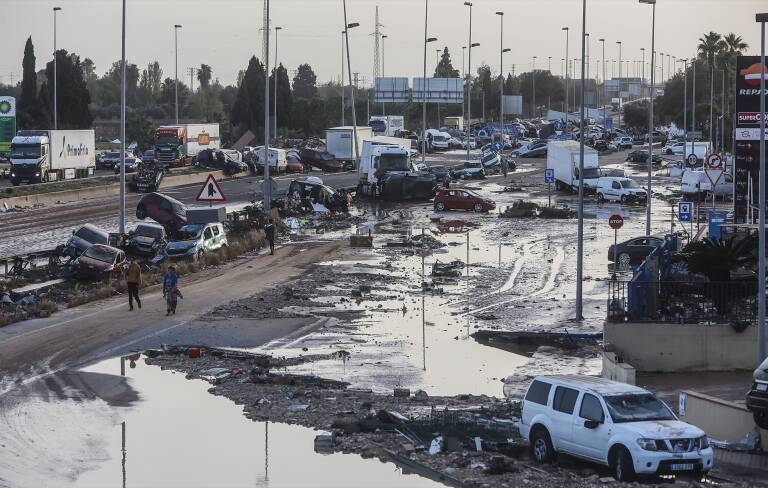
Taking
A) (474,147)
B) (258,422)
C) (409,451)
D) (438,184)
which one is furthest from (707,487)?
(474,147)

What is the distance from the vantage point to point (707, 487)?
16.6 meters

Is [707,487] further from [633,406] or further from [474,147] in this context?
[474,147]

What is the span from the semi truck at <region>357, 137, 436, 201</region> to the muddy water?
1833 inches

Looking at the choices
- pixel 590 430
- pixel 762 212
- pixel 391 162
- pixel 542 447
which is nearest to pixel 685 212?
pixel 762 212

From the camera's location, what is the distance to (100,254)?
3838cm

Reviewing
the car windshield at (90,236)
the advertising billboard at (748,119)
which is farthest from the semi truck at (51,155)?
the advertising billboard at (748,119)

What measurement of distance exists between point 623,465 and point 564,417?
4.38 feet

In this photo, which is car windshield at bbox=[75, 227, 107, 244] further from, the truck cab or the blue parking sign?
the truck cab

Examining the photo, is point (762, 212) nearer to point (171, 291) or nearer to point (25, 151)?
point (171, 291)

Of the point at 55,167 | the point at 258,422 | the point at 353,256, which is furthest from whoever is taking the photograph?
the point at 55,167

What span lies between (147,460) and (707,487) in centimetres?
784

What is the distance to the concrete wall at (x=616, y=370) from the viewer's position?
23.8m

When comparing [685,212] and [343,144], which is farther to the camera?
[343,144]

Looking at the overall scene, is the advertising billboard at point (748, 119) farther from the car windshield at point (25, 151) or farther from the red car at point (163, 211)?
the car windshield at point (25, 151)
